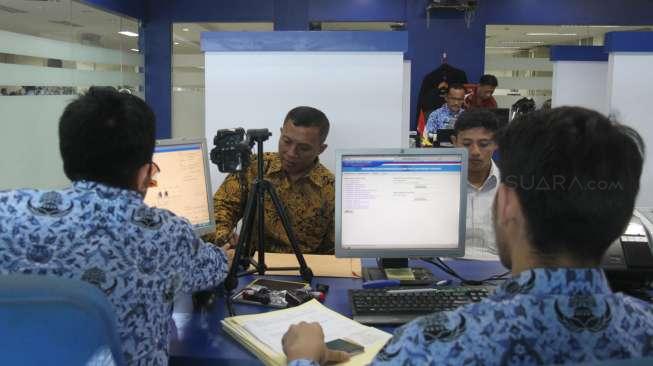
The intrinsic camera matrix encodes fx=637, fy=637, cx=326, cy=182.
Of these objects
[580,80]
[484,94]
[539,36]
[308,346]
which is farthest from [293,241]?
[539,36]

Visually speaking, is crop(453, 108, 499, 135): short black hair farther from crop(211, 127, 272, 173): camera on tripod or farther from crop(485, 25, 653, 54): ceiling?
crop(485, 25, 653, 54): ceiling

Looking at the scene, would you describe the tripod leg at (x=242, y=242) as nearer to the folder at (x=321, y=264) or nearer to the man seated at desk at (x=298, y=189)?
the folder at (x=321, y=264)

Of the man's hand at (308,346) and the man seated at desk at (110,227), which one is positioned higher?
the man seated at desk at (110,227)

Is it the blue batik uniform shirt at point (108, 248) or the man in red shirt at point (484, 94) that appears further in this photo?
the man in red shirt at point (484, 94)

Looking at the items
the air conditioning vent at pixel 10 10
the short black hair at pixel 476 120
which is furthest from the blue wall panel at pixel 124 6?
the short black hair at pixel 476 120

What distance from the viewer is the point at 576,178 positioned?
2.98ft

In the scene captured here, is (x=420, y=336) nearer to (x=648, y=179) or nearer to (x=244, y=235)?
(x=244, y=235)

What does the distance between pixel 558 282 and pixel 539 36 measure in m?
8.97

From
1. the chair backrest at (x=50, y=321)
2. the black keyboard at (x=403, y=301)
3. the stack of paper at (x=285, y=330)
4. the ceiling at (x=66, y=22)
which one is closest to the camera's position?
the chair backrest at (x=50, y=321)

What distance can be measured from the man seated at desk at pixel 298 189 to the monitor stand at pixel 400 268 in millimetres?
530

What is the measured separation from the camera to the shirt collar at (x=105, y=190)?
129 cm

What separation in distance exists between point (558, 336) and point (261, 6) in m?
7.43

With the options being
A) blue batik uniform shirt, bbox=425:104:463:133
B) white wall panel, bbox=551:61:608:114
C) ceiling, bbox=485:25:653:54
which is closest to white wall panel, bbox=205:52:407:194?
blue batik uniform shirt, bbox=425:104:463:133

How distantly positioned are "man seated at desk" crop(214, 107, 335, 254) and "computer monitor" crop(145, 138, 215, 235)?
42cm
